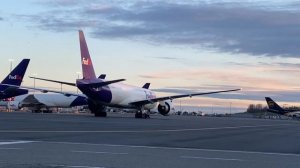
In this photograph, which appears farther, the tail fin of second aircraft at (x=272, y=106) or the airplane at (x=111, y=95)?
the tail fin of second aircraft at (x=272, y=106)

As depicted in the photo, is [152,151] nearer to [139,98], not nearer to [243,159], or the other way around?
[243,159]

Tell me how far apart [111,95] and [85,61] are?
4.54m

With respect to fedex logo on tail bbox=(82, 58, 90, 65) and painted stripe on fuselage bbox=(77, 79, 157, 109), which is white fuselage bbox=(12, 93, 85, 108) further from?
fedex logo on tail bbox=(82, 58, 90, 65)

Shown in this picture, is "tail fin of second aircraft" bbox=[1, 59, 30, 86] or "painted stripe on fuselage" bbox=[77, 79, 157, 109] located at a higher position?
"tail fin of second aircraft" bbox=[1, 59, 30, 86]

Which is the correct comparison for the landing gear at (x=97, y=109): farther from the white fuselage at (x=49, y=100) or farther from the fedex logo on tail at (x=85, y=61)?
the white fuselage at (x=49, y=100)

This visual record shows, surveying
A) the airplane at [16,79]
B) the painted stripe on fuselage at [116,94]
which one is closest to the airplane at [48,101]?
the airplane at [16,79]

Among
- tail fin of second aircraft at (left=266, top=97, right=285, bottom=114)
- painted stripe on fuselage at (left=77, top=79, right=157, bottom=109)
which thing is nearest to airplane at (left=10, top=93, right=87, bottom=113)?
painted stripe on fuselage at (left=77, top=79, right=157, bottom=109)

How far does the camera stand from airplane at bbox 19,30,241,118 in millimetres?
52156

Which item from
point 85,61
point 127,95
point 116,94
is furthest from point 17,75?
point 85,61

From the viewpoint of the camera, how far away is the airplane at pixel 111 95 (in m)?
52.2

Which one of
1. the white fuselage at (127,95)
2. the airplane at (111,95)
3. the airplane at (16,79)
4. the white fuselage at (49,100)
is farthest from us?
the white fuselage at (49,100)

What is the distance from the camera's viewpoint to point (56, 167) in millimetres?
10836

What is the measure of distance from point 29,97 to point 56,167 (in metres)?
89.7

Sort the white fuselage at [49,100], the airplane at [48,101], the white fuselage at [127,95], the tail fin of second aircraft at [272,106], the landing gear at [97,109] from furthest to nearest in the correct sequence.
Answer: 1. the tail fin of second aircraft at [272,106]
2. the white fuselage at [49,100]
3. the airplane at [48,101]
4. the landing gear at [97,109]
5. the white fuselage at [127,95]
